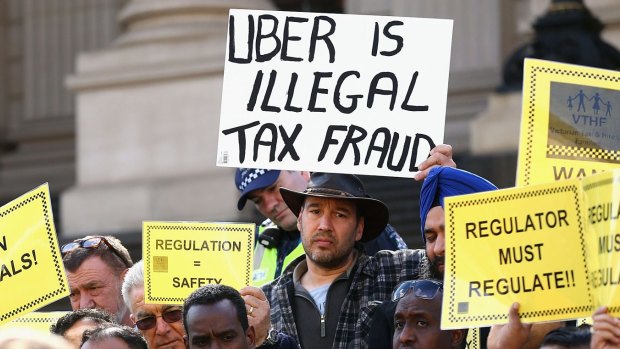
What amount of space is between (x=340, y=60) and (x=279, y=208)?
79 centimetres

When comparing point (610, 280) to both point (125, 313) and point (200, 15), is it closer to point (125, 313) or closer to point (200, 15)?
point (125, 313)

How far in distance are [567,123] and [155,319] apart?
6.22 ft

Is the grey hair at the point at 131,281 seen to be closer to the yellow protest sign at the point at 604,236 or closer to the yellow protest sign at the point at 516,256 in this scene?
the yellow protest sign at the point at 516,256

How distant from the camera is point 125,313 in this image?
9.16 meters

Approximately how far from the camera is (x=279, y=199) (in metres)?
9.40

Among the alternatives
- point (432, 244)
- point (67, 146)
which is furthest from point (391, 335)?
point (67, 146)

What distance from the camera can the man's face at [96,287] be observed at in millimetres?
9141

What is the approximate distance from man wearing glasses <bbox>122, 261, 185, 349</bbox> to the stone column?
704 cm

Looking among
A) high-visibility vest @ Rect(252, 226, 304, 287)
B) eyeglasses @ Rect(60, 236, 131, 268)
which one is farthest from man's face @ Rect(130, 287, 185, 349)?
high-visibility vest @ Rect(252, 226, 304, 287)

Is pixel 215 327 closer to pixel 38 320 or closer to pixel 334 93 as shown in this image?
pixel 334 93

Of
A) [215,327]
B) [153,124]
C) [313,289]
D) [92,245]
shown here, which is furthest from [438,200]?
[153,124]

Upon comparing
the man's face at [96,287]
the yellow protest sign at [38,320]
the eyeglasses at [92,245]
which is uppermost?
the eyeglasses at [92,245]

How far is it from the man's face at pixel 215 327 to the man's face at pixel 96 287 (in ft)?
4.81

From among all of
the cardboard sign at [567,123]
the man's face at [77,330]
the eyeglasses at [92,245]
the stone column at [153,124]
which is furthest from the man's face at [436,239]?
the stone column at [153,124]
